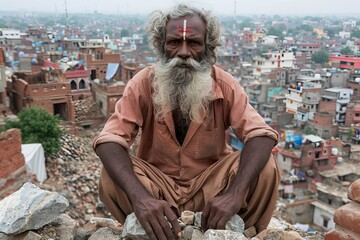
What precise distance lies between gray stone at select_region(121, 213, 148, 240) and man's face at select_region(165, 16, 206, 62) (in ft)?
3.26

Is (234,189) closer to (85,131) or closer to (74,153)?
(74,153)

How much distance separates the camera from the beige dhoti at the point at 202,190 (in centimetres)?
230

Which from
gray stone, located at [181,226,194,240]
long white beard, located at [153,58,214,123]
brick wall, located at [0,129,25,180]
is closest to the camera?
gray stone, located at [181,226,194,240]

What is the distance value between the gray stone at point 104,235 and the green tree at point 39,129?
31.7 feet

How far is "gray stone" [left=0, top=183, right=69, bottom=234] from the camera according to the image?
2162mm

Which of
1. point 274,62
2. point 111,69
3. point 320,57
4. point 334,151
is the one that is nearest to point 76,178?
point 111,69

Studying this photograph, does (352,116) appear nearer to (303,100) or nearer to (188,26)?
(303,100)

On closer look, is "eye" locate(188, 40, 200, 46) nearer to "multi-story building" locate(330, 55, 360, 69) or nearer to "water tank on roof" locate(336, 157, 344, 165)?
"water tank on roof" locate(336, 157, 344, 165)

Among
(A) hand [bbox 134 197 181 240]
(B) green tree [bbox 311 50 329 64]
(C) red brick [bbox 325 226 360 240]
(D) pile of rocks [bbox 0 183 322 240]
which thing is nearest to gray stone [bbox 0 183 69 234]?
(D) pile of rocks [bbox 0 183 322 240]

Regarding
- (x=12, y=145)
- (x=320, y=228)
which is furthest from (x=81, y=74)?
(x=320, y=228)

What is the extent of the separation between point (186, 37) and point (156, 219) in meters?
1.07

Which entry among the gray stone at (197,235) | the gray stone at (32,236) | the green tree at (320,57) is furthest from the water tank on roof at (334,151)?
the gray stone at (32,236)

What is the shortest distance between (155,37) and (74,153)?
11060 millimetres

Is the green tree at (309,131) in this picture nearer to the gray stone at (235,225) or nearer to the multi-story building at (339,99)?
the multi-story building at (339,99)
